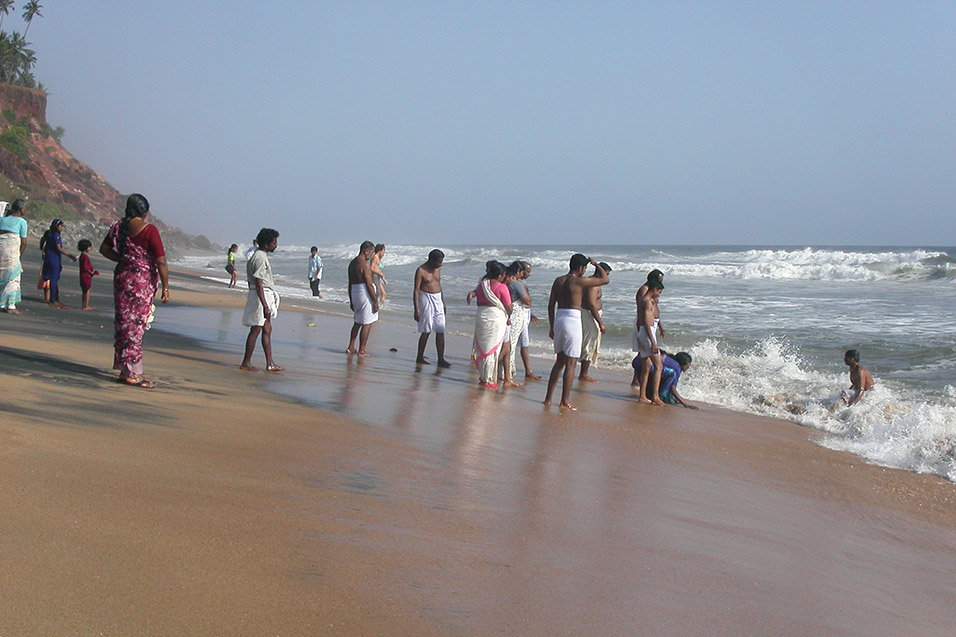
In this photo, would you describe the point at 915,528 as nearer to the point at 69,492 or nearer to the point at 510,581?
the point at 510,581

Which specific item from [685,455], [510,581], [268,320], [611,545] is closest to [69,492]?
[510,581]

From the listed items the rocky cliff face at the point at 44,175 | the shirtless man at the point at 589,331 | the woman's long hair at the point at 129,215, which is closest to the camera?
the woman's long hair at the point at 129,215

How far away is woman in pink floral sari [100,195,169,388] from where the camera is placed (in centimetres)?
631

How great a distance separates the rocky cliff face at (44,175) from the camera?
41406 millimetres

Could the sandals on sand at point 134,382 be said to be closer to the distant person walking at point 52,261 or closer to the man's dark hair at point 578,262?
the man's dark hair at point 578,262

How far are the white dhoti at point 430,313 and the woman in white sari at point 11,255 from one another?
5.27 meters

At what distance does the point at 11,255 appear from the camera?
1112cm

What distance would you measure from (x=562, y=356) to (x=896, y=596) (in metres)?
4.65

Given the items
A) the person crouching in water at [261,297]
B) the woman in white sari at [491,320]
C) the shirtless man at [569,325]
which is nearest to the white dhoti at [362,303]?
the woman in white sari at [491,320]

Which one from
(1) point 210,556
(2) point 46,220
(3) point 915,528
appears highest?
(2) point 46,220

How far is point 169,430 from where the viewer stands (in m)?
4.88

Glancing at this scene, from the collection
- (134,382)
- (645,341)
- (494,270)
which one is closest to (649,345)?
(645,341)

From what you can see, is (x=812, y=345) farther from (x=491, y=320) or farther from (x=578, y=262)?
(x=578, y=262)

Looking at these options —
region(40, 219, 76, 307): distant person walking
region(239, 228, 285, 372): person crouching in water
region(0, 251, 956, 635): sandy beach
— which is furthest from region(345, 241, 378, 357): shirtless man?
region(40, 219, 76, 307): distant person walking
